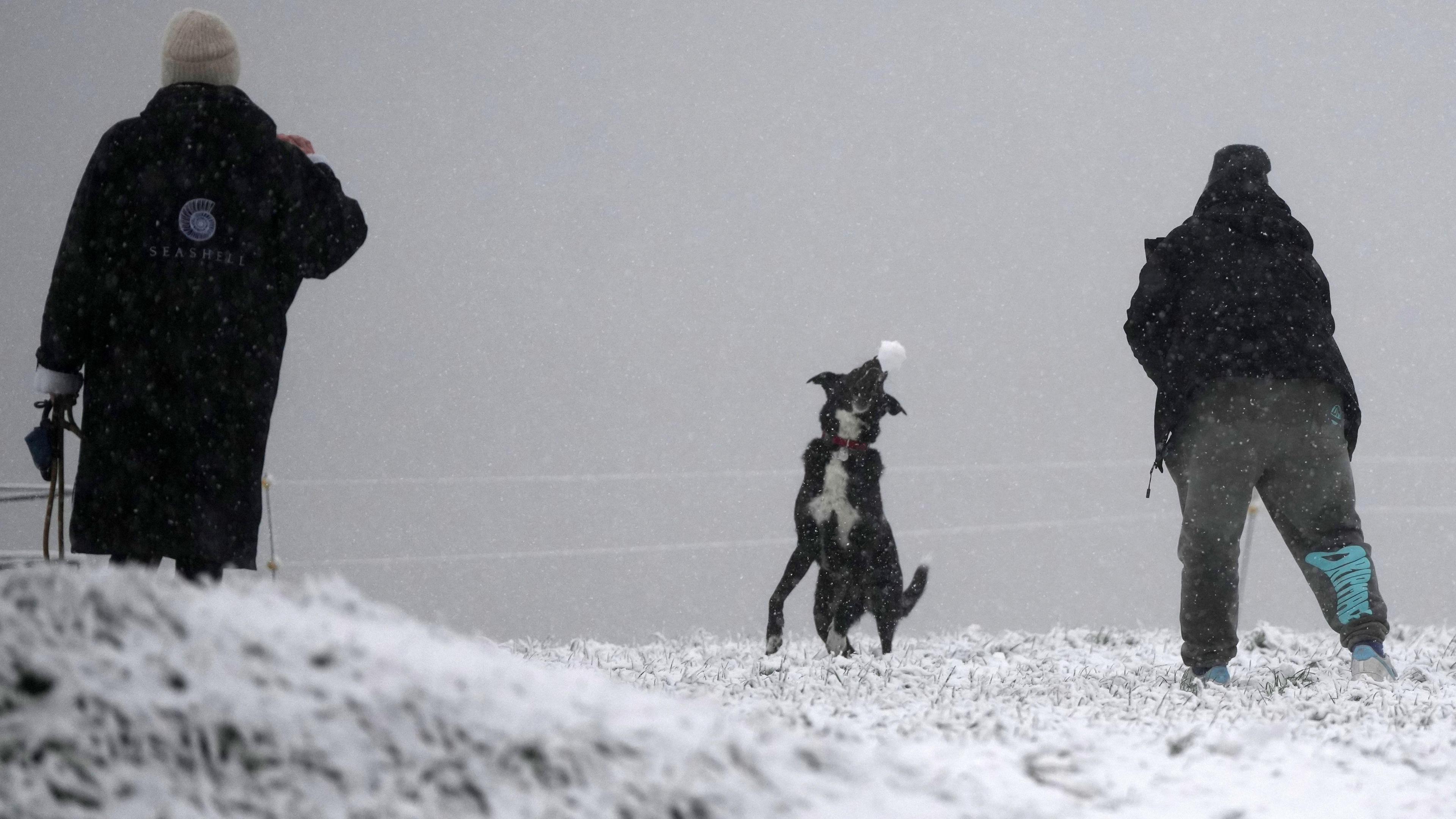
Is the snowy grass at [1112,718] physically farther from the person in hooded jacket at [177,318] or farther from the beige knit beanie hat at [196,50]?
the beige knit beanie hat at [196,50]

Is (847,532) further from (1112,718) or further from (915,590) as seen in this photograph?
(1112,718)

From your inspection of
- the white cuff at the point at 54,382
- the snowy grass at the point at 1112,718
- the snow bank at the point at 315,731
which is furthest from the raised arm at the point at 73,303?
the snowy grass at the point at 1112,718

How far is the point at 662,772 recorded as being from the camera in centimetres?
275

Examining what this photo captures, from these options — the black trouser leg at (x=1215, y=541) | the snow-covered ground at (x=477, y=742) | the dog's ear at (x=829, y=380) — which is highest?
the dog's ear at (x=829, y=380)

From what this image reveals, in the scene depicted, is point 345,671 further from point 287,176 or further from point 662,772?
point 287,176

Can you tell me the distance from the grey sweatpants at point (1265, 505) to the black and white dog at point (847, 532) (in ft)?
5.44

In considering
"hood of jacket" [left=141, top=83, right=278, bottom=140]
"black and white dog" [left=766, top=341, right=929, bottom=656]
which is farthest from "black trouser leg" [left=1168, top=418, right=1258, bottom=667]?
"hood of jacket" [left=141, top=83, right=278, bottom=140]

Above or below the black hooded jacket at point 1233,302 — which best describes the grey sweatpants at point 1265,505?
below

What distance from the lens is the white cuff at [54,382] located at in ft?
14.8

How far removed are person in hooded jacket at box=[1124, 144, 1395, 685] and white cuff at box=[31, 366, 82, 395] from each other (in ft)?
14.6

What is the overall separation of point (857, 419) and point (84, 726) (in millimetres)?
5117

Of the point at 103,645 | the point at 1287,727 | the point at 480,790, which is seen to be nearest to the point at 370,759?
the point at 480,790

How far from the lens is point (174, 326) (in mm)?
4582

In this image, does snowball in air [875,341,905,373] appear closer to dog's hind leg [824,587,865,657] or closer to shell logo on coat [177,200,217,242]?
dog's hind leg [824,587,865,657]
